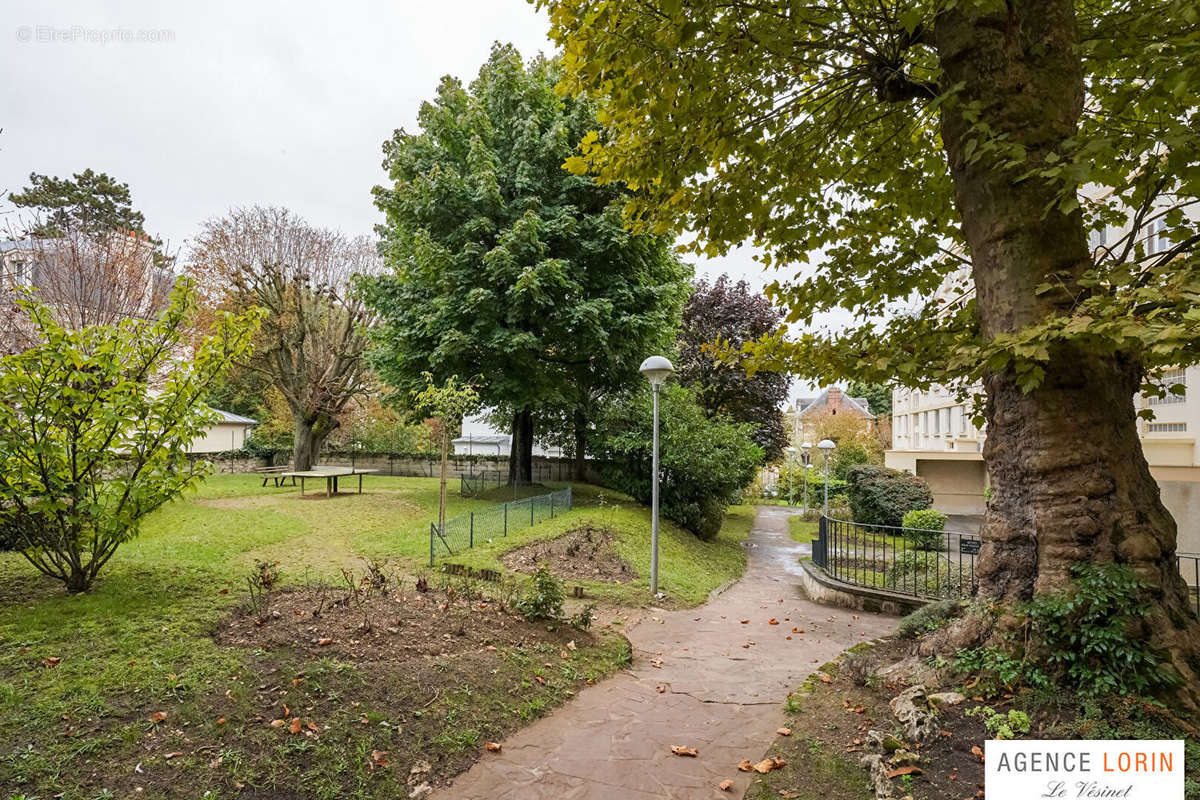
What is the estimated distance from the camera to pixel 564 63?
4.36 m

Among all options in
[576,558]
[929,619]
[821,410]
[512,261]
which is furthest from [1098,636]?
[821,410]

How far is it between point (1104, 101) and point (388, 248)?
1801cm

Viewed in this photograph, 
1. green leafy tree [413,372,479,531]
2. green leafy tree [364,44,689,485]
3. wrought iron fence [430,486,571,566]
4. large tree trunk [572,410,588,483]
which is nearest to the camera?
wrought iron fence [430,486,571,566]

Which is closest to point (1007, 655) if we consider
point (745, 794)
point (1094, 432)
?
point (1094, 432)

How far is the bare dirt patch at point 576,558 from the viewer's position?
9.87 meters

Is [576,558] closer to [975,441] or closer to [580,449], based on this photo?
[580,449]

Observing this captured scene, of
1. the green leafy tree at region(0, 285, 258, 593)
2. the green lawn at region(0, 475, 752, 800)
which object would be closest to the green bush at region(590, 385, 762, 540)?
the green lawn at region(0, 475, 752, 800)

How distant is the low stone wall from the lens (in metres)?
8.66

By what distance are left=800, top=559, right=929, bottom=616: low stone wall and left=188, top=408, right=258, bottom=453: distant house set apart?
95.5ft

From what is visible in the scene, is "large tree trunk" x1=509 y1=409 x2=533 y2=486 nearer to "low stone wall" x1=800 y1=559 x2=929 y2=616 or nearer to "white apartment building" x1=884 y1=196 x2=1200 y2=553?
"low stone wall" x1=800 y1=559 x2=929 y2=616

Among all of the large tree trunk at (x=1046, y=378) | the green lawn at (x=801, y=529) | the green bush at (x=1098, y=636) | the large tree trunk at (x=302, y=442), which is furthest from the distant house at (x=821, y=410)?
the green bush at (x=1098, y=636)

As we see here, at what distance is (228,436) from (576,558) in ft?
90.9

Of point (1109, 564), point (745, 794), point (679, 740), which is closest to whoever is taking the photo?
point (745, 794)

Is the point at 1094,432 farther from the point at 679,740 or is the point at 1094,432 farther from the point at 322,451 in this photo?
the point at 322,451
